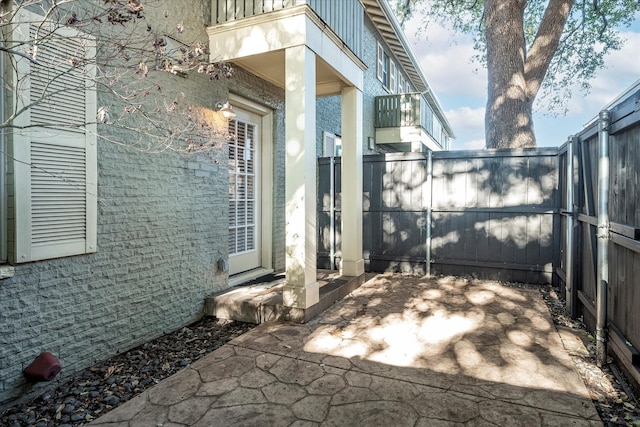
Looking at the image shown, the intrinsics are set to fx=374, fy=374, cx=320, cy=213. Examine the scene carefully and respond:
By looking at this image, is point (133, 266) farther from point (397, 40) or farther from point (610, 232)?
point (397, 40)

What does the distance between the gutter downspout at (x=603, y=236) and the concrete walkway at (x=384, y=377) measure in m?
0.31

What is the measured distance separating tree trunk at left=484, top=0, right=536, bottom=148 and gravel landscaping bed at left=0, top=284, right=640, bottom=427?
155 inches

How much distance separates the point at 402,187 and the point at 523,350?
3.34 metres

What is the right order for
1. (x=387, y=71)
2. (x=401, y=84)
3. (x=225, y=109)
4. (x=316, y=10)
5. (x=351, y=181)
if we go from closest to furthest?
(x=316, y=10), (x=225, y=109), (x=351, y=181), (x=387, y=71), (x=401, y=84)

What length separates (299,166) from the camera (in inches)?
155

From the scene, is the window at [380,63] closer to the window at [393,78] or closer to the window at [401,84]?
the window at [393,78]

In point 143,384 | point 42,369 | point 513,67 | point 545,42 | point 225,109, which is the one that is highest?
point 545,42

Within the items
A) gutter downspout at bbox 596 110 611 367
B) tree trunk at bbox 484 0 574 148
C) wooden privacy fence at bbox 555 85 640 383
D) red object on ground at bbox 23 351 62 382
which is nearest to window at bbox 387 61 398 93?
tree trunk at bbox 484 0 574 148

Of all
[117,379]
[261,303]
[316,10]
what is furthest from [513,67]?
[117,379]

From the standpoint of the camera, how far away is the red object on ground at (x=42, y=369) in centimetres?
257

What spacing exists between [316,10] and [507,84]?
4.49m

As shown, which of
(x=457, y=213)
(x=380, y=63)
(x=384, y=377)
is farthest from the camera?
(x=380, y=63)

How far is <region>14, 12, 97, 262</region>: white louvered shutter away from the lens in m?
2.56

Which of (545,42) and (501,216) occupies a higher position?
(545,42)
